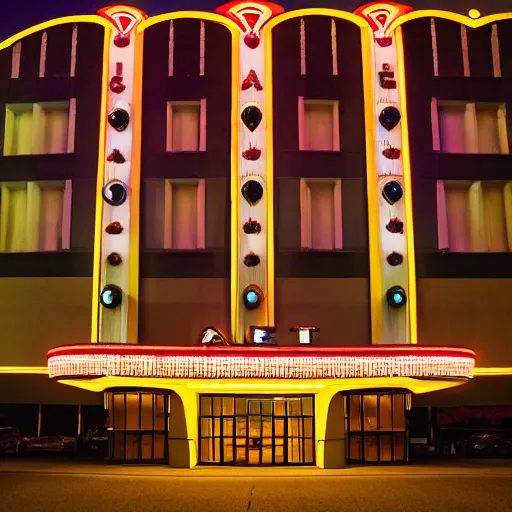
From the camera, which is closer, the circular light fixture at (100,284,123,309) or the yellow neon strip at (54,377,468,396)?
the yellow neon strip at (54,377,468,396)

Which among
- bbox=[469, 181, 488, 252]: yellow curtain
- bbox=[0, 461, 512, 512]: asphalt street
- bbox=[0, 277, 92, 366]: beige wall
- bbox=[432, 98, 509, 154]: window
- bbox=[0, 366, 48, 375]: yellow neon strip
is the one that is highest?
bbox=[432, 98, 509, 154]: window

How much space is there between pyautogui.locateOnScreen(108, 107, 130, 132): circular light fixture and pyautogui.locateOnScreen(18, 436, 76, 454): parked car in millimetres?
10109

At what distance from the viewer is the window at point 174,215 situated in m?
22.2

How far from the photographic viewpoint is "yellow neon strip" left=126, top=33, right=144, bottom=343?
2156cm

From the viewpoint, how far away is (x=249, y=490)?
1667cm

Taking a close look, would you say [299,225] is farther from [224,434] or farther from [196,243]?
[224,434]

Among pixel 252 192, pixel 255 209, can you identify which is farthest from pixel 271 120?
pixel 255 209

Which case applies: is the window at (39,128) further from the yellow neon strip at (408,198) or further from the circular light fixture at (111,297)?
the yellow neon strip at (408,198)

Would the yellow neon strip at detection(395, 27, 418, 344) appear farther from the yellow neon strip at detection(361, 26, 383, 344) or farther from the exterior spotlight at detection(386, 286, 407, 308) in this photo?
the yellow neon strip at detection(361, 26, 383, 344)

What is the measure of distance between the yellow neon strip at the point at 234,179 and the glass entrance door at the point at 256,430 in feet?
7.43

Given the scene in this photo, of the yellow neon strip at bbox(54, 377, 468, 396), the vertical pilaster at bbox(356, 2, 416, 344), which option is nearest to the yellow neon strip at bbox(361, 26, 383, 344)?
the vertical pilaster at bbox(356, 2, 416, 344)

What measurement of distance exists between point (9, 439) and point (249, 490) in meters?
10.1

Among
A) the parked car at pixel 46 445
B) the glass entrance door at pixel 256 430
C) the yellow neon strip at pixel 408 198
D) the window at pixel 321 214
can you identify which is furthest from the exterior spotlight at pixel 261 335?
the parked car at pixel 46 445

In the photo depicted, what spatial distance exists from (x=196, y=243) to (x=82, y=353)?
5569 millimetres
